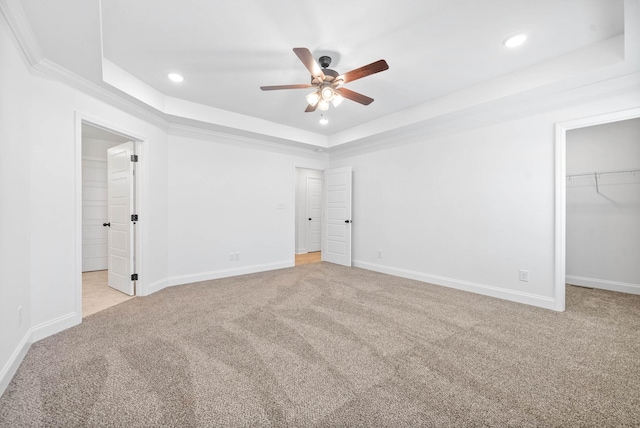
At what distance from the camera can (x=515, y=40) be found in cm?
254

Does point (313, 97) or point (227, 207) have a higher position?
point (313, 97)

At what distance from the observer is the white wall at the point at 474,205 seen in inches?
132

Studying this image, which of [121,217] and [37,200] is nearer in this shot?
[37,200]

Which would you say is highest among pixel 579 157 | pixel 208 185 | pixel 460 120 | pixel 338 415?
pixel 460 120

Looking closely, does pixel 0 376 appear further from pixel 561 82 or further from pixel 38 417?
pixel 561 82

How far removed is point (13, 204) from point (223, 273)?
2958 mm

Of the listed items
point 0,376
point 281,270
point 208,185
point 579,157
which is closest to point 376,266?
point 281,270

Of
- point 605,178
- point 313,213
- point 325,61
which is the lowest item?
point 313,213

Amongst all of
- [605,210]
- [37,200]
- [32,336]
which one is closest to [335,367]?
[32,336]

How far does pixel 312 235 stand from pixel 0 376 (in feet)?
20.5

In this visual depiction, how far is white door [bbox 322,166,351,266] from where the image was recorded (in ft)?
18.7

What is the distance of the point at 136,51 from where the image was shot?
272cm

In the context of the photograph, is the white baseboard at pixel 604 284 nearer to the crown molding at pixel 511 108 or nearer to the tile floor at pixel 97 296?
the crown molding at pixel 511 108

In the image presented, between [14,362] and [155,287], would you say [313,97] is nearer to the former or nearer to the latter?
[14,362]
